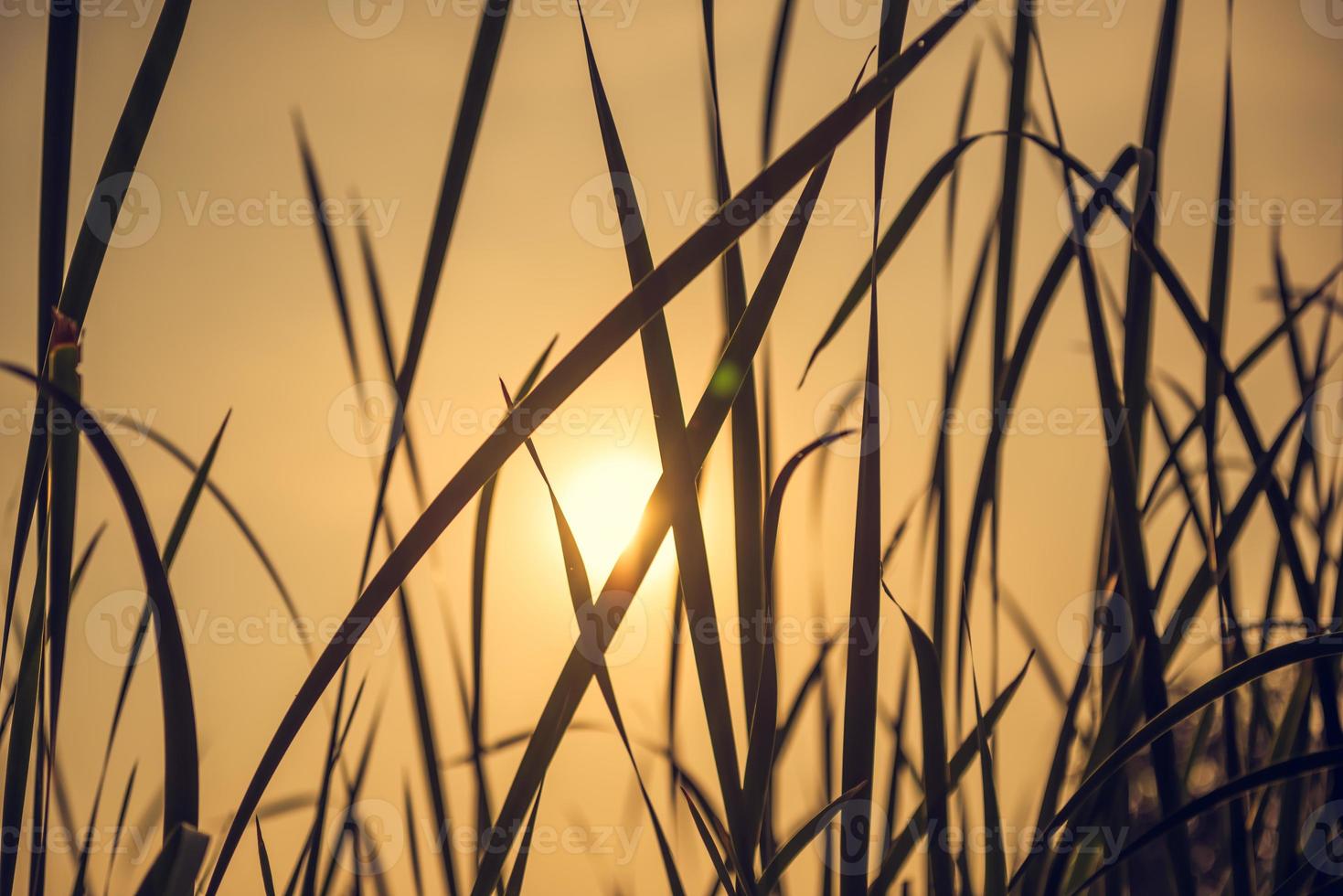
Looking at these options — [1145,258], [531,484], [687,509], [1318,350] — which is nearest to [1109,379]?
[1145,258]

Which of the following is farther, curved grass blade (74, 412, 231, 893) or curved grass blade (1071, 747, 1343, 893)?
curved grass blade (74, 412, 231, 893)

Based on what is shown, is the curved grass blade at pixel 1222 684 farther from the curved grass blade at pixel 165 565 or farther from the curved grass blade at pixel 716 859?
the curved grass blade at pixel 165 565

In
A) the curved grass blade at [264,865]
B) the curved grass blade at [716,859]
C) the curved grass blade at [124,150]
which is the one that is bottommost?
the curved grass blade at [264,865]

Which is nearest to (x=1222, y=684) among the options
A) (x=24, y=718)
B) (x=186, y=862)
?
(x=186, y=862)

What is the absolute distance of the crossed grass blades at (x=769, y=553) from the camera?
176mm

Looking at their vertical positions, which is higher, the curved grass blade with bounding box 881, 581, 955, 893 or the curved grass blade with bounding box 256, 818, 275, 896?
the curved grass blade with bounding box 881, 581, 955, 893

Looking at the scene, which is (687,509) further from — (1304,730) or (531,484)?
(531,484)

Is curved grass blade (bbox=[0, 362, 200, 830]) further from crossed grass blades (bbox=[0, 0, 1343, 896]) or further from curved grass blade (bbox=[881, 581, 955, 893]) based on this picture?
curved grass blade (bbox=[881, 581, 955, 893])

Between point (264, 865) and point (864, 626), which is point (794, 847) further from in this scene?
point (264, 865)

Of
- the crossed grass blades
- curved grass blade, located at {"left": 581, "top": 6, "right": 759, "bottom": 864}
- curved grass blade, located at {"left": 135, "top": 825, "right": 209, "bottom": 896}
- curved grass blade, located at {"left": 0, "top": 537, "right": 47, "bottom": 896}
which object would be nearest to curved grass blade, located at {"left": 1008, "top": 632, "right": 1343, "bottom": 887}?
the crossed grass blades

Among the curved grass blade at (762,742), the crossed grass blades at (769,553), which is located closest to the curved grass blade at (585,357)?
the crossed grass blades at (769,553)

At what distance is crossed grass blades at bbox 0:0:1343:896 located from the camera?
18cm

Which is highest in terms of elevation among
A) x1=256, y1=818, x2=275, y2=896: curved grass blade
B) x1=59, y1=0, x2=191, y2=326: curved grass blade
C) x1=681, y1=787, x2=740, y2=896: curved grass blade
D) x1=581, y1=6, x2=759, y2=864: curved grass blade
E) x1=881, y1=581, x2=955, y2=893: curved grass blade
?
x1=59, y1=0, x2=191, y2=326: curved grass blade

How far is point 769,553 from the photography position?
281mm
